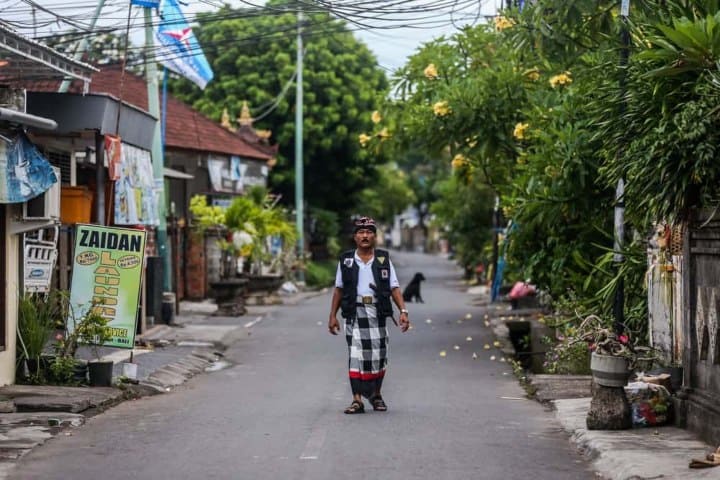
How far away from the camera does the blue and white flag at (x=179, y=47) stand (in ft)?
68.0

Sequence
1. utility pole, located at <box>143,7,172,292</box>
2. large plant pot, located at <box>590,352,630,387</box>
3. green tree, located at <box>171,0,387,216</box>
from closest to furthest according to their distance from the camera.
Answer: large plant pot, located at <box>590,352,630,387</box>, utility pole, located at <box>143,7,172,292</box>, green tree, located at <box>171,0,387,216</box>

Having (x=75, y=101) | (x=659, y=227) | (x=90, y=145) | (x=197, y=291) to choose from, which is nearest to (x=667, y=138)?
(x=659, y=227)

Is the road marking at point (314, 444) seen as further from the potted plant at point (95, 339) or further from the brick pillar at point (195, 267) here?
the brick pillar at point (195, 267)

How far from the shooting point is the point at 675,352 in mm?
11984

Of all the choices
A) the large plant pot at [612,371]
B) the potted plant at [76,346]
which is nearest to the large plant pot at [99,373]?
the potted plant at [76,346]

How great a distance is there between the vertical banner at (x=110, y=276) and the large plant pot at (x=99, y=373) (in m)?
0.37

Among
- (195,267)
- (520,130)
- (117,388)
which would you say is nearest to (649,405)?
(117,388)

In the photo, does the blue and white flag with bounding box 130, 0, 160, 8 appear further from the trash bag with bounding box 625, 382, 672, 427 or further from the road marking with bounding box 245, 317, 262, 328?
the trash bag with bounding box 625, 382, 672, 427

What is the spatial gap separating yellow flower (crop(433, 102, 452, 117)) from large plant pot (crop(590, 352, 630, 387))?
10450 millimetres

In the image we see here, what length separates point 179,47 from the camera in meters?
22.0

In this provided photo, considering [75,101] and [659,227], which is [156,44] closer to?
[75,101]

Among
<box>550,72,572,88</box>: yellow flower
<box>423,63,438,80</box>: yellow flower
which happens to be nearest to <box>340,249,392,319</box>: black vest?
<box>550,72,572,88</box>: yellow flower

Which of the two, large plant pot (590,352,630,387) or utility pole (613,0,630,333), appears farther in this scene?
utility pole (613,0,630,333)

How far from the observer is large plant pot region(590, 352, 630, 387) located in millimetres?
10703
